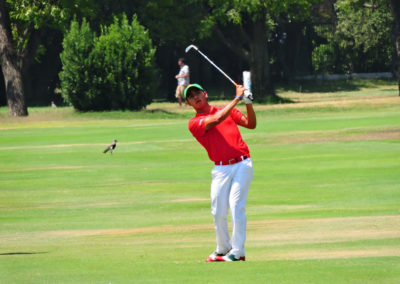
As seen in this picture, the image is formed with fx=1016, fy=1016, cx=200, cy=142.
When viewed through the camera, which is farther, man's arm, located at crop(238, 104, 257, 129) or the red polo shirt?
man's arm, located at crop(238, 104, 257, 129)

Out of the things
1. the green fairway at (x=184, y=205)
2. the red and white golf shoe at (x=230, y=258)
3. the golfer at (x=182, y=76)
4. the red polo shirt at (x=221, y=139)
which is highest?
the red polo shirt at (x=221, y=139)

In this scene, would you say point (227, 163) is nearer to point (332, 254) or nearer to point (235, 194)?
point (235, 194)

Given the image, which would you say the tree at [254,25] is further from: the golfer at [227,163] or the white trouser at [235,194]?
the white trouser at [235,194]

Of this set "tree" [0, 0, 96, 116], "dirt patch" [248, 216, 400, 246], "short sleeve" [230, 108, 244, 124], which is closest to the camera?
"short sleeve" [230, 108, 244, 124]

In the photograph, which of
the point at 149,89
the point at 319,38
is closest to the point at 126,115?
the point at 149,89

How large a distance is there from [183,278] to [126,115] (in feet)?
Answer: 114

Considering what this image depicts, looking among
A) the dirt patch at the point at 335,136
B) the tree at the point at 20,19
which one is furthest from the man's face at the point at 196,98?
the tree at the point at 20,19

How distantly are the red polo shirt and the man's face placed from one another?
13 cm

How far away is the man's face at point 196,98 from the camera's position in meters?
11.5

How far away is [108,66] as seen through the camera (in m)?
46.0

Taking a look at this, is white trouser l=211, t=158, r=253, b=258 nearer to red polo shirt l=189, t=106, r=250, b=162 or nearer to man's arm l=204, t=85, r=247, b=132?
red polo shirt l=189, t=106, r=250, b=162

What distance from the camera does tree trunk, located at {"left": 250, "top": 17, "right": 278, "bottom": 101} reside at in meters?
55.6

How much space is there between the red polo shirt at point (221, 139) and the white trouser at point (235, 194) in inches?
5.1

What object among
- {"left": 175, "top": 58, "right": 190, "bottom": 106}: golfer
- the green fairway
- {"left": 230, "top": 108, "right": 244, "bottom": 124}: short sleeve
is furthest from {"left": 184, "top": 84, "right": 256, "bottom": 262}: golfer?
{"left": 175, "top": 58, "right": 190, "bottom": 106}: golfer
